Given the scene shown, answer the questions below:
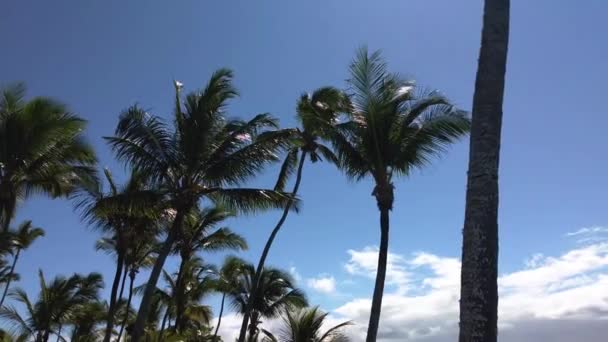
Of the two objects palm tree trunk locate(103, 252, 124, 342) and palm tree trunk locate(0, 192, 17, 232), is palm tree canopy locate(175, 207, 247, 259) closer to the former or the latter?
palm tree trunk locate(103, 252, 124, 342)

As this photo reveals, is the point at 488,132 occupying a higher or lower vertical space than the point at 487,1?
lower

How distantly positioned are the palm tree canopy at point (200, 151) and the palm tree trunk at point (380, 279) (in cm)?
336

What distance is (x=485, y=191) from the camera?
580cm

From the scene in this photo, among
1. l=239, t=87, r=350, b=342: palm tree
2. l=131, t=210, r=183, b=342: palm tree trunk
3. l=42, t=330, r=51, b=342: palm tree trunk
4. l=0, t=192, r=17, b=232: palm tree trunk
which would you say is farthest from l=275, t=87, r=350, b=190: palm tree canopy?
l=42, t=330, r=51, b=342: palm tree trunk

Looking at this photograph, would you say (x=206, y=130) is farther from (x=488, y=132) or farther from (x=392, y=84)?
(x=488, y=132)

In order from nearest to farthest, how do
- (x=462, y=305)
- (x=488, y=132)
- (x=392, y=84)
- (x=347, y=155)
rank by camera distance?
(x=462, y=305) → (x=488, y=132) → (x=392, y=84) → (x=347, y=155)

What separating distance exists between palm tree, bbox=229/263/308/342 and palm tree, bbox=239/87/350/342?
199 inches

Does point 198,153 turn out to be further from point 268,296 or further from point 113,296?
point 268,296

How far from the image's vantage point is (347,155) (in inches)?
589

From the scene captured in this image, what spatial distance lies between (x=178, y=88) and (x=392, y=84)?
6301mm

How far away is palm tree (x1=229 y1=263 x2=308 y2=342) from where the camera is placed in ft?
92.7

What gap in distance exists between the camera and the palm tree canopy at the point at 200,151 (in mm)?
15695

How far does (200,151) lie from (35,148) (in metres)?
4.18

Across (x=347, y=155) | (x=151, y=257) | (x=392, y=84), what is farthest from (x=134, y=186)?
(x=392, y=84)
